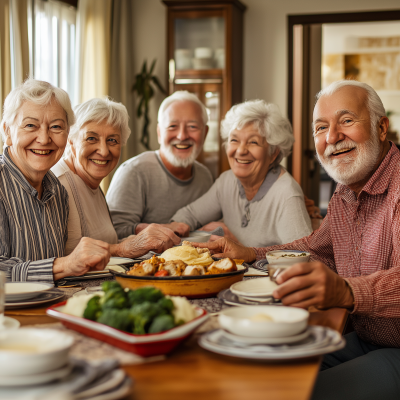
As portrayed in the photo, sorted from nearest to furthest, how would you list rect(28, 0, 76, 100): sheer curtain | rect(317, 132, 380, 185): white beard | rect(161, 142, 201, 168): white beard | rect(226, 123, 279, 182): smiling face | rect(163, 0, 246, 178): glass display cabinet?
rect(317, 132, 380, 185): white beard < rect(226, 123, 279, 182): smiling face < rect(161, 142, 201, 168): white beard < rect(28, 0, 76, 100): sheer curtain < rect(163, 0, 246, 178): glass display cabinet

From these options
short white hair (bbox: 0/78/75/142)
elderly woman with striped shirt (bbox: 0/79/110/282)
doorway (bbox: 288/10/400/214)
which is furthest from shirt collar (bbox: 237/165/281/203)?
doorway (bbox: 288/10/400/214)

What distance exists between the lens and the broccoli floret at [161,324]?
2.65 feet

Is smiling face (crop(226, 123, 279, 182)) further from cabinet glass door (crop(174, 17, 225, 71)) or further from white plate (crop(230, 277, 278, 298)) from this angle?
cabinet glass door (crop(174, 17, 225, 71))

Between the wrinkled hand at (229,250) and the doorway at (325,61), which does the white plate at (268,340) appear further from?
the doorway at (325,61)

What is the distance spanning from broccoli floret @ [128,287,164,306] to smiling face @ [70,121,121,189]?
1.45 metres

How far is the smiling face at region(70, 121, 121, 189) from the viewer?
224cm

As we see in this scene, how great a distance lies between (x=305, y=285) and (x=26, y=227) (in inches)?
39.1

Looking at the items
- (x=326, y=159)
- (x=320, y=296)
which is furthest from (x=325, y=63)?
(x=320, y=296)

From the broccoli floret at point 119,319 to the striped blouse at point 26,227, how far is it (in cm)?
64

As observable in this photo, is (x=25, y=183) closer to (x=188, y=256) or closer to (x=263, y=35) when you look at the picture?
(x=188, y=256)

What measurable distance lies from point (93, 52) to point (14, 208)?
3.59 m

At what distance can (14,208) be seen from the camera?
1595mm

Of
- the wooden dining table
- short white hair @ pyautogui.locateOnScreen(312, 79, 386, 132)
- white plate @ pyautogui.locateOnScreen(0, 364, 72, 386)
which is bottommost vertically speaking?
the wooden dining table

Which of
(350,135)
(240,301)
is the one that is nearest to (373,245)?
(350,135)
